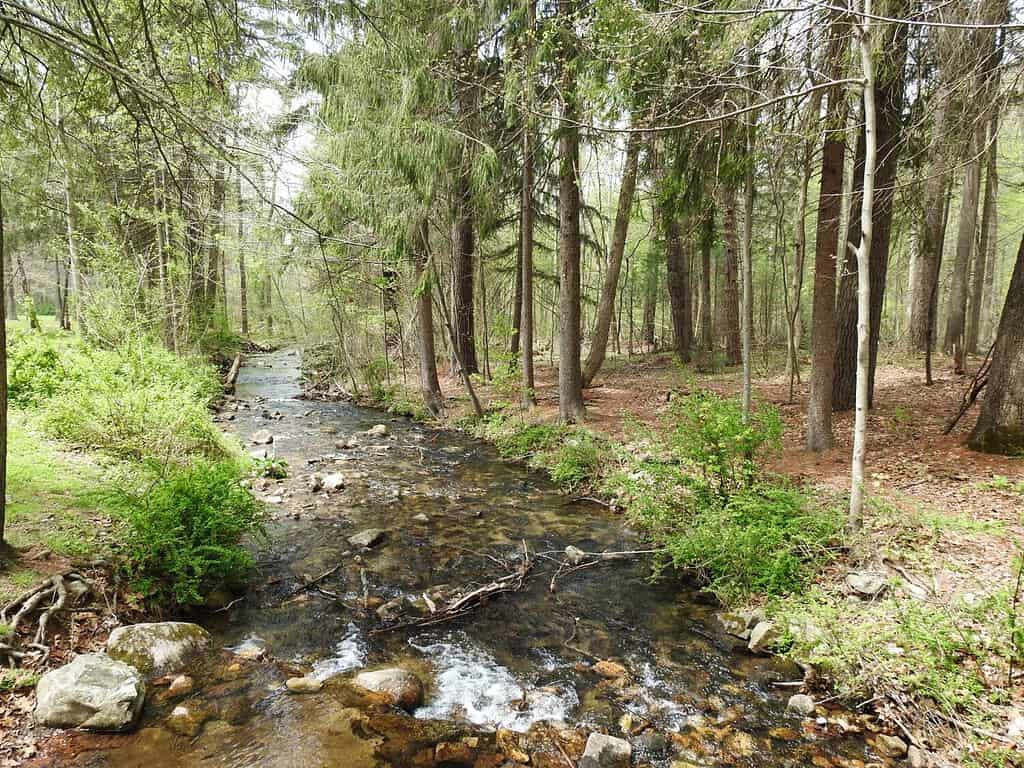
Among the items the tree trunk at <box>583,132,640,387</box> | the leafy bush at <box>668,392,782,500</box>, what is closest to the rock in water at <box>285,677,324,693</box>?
the leafy bush at <box>668,392,782,500</box>

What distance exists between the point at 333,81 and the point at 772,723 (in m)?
10.9

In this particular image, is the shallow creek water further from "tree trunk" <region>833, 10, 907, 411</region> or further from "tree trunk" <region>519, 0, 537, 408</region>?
"tree trunk" <region>519, 0, 537, 408</region>

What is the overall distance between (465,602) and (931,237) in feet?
31.8

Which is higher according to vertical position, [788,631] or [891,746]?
[788,631]

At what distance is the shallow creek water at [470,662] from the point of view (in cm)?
307

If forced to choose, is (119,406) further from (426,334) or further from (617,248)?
(617,248)

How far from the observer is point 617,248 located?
415 inches

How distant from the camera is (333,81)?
9578 millimetres

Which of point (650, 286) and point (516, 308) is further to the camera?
point (650, 286)

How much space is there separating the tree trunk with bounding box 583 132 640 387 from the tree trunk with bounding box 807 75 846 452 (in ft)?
9.09

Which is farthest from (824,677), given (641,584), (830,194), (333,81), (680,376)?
(333,81)

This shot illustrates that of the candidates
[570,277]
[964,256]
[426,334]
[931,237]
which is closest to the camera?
[931,237]

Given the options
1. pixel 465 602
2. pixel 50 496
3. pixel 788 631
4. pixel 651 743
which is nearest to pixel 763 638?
pixel 788 631

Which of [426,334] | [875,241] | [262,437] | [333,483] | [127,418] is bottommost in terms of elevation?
[333,483]
